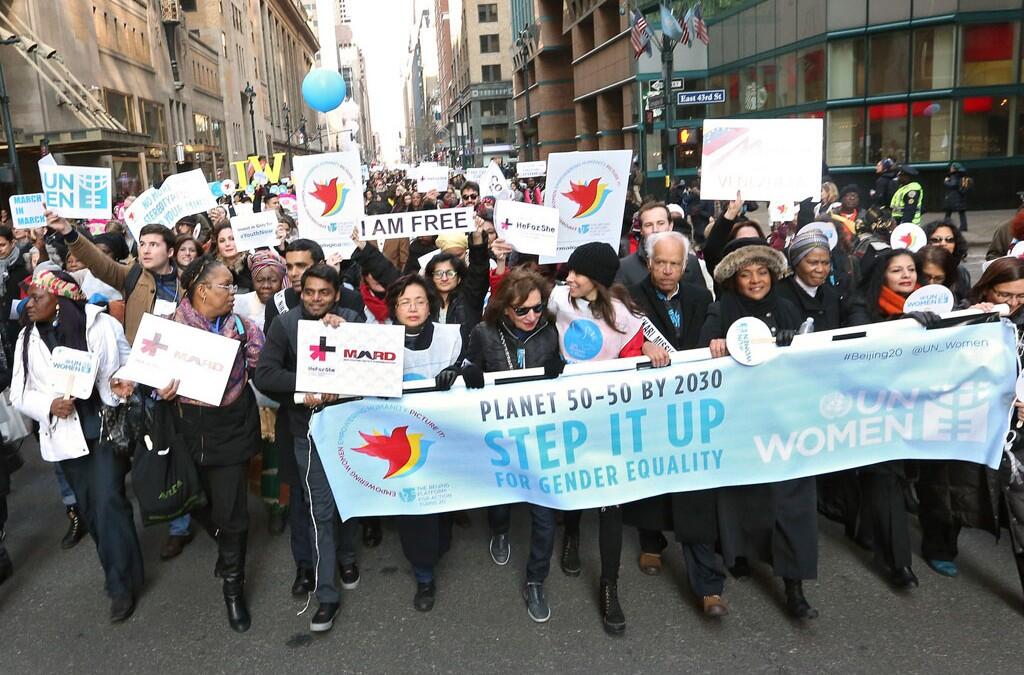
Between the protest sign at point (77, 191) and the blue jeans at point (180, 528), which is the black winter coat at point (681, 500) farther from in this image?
the protest sign at point (77, 191)

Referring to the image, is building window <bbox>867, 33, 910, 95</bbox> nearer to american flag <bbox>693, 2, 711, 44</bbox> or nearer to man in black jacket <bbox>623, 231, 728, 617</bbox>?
american flag <bbox>693, 2, 711, 44</bbox>

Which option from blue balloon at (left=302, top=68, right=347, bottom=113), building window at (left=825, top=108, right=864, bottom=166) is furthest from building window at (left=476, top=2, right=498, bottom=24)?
blue balloon at (left=302, top=68, right=347, bottom=113)

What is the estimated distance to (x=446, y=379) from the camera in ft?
13.2

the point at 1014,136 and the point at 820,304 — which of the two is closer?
the point at 820,304

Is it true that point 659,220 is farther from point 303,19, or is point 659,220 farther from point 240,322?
point 303,19

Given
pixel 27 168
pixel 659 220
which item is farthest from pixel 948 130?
pixel 27 168

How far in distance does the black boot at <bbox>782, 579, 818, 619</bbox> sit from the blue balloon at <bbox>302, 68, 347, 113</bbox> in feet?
68.5

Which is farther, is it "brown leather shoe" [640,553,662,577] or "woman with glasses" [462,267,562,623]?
"brown leather shoe" [640,553,662,577]

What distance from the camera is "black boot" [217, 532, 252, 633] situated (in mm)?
4281

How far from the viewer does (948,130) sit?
2323 centimetres

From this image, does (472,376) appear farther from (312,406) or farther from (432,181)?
(432,181)

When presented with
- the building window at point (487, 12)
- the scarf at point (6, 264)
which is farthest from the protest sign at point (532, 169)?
the building window at point (487, 12)

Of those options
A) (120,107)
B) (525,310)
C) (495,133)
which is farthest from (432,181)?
(495,133)

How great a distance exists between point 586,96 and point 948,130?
78.6 ft
